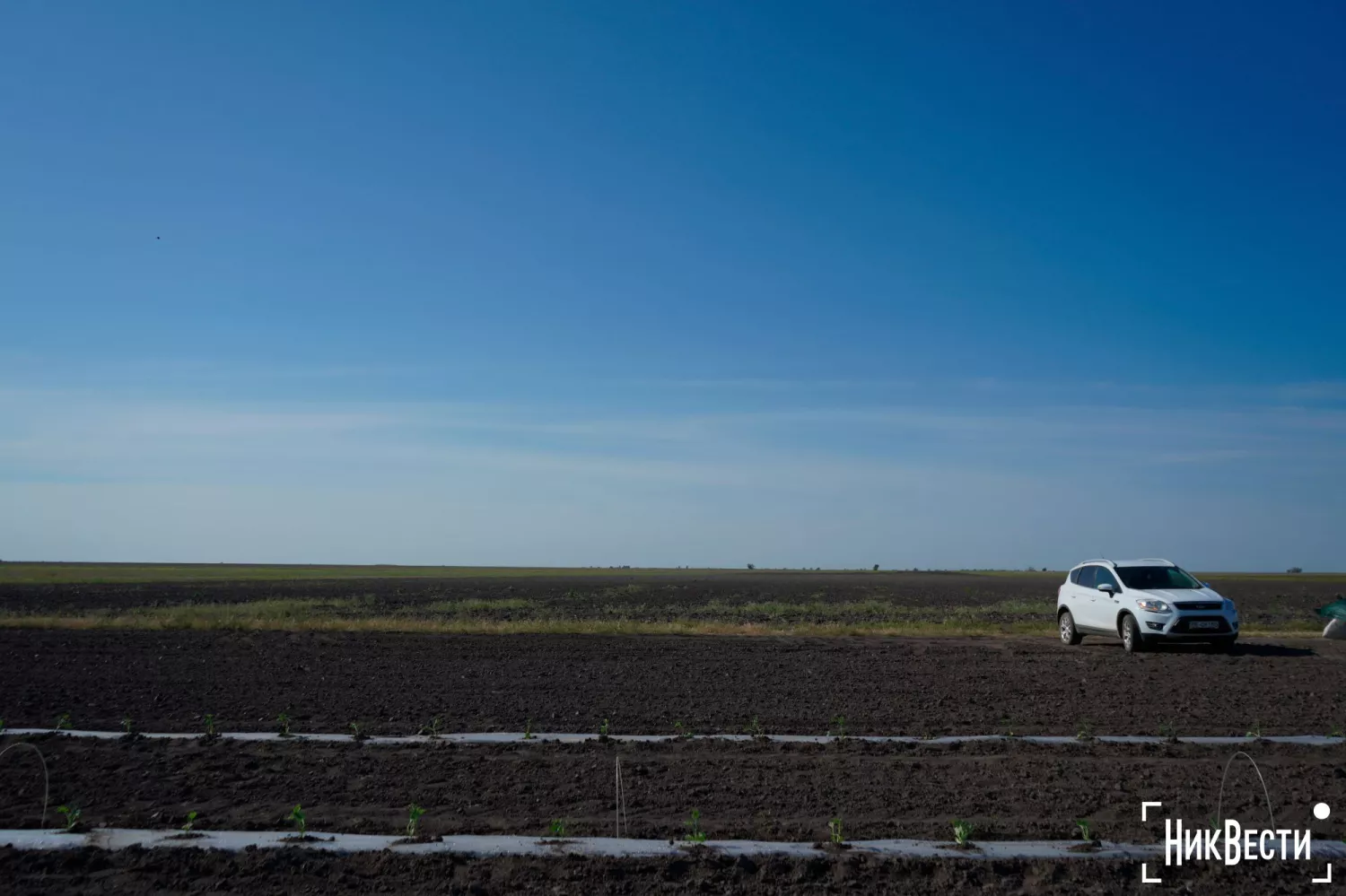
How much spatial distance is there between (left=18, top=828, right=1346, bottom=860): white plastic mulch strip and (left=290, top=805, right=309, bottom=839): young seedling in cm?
6

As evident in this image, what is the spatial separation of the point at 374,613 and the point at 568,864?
32121 millimetres

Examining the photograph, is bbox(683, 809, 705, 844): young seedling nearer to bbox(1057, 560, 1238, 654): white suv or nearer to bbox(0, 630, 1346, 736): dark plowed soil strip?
bbox(0, 630, 1346, 736): dark plowed soil strip

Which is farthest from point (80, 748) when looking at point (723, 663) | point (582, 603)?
point (582, 603)

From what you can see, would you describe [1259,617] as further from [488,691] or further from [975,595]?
[488,691]

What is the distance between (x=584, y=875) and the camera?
591cm

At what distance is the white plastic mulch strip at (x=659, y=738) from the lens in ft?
32.7

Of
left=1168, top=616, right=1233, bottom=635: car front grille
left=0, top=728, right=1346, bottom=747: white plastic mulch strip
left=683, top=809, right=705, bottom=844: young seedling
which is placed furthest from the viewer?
left=1168, top=616, right=1233, bottom=635: car front grille

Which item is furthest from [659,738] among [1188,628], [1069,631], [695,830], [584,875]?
[1069,631]

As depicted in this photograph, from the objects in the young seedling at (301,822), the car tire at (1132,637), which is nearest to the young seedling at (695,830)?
the young seedling at (301,822)

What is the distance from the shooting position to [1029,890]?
5.75 metres

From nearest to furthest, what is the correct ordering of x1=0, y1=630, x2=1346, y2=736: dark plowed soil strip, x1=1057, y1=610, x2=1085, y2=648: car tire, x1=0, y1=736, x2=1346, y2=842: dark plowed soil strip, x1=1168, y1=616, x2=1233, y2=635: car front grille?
x1=0, y1=736, x2=1346, y2=842: dark plowed soil strip < x1=0, y1=630, x2=1346, y2=736: dark plowed soil strip < x1=1168, y1=616, x2=1233, y2=635: car front grille < x1=1057, y1=610, x2=1085, y2=648: car tire

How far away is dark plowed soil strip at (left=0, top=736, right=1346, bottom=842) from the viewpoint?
7055 mm

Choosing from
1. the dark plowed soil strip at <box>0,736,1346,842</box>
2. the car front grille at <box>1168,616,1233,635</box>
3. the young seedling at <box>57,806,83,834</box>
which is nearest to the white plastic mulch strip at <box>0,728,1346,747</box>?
the dark plowed soil strip at <box>0,736,1346,842</box>

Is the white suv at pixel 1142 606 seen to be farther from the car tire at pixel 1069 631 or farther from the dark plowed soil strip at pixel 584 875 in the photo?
the dark plowed soil strip at pixel 584 875
